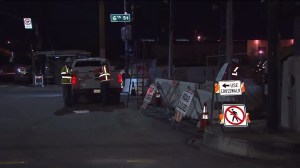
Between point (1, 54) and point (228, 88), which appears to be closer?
point (228, 88)

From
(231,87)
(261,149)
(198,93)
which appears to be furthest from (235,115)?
(198,93)

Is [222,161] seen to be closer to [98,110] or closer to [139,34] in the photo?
[98,110]

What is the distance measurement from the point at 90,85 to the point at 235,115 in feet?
34.1

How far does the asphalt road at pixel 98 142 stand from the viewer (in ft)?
30.9

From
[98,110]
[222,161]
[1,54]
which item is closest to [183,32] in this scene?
[1,54]

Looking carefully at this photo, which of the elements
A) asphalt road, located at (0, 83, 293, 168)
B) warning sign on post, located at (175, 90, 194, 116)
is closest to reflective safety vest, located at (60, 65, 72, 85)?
asphalt road, located at (0, 83, 293, 168)

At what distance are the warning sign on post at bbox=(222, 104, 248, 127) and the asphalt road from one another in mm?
940

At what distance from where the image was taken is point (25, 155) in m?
10.2

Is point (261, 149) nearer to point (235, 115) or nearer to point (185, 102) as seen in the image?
point (235, 115)

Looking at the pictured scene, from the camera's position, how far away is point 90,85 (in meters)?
20.7

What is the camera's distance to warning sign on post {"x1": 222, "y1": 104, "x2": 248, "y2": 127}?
36.8 feet

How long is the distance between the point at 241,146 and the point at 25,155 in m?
4.32

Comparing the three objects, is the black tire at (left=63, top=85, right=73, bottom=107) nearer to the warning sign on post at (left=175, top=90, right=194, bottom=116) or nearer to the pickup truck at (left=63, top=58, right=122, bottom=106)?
the pickup truck at (left=63, top=58, right=122, bottom=106)

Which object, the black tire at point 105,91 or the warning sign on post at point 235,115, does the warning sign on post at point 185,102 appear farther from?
the black tire at point 105,91
